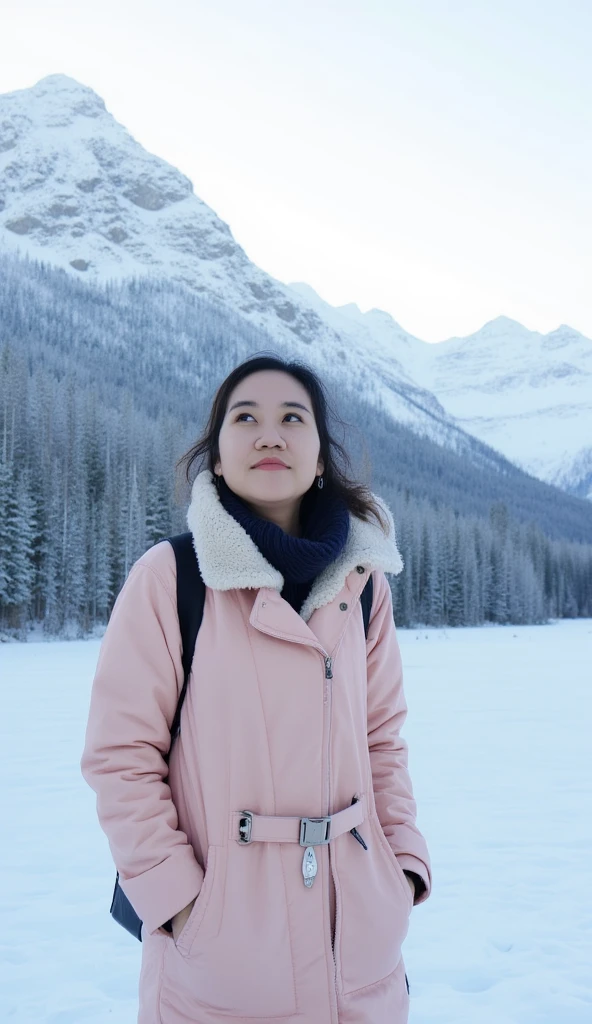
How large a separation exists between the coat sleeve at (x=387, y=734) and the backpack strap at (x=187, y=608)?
54 cm

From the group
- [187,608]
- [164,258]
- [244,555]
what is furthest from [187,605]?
[164,258]

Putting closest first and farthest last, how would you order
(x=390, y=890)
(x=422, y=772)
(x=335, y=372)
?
(x=390, y=890) < (x=422, y=772) < (x=335, y=372)

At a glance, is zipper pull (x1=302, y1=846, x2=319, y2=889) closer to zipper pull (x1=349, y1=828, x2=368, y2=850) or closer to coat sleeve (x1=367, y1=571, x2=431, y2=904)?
zipper pull (x1=349, y1=828, x2=368, y2=850)

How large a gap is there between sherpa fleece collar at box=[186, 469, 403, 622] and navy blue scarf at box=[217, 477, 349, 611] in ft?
0.08

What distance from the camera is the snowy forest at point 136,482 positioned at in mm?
33250

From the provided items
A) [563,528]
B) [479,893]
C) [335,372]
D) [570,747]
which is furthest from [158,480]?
[335,372]

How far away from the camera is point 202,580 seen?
63.4 inches

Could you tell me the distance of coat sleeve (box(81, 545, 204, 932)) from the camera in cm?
139

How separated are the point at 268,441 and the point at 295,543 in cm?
28

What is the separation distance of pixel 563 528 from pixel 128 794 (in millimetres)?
110852

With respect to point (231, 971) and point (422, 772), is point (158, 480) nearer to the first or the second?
point (422, 772)

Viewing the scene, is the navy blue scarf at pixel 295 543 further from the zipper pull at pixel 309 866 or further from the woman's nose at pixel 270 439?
the zipper pull at pixel 309 866

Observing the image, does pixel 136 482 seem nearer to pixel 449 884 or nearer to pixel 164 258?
pixel 449 884

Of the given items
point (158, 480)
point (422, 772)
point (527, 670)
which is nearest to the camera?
point (422, 772)
